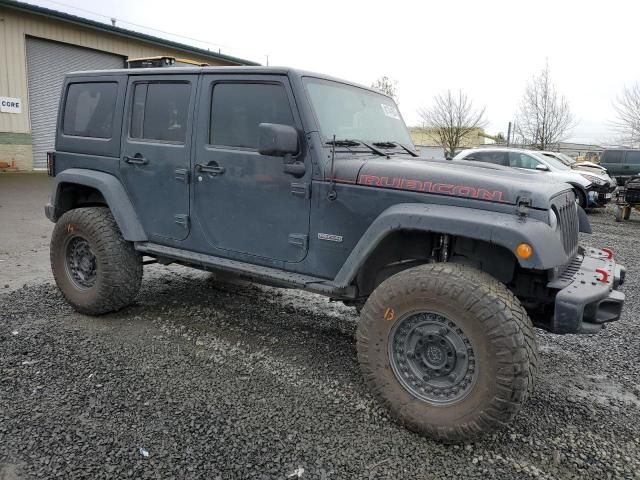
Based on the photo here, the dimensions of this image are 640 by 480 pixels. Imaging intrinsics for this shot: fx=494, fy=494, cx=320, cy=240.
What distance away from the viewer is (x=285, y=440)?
9.02 ft

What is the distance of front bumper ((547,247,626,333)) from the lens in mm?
2660

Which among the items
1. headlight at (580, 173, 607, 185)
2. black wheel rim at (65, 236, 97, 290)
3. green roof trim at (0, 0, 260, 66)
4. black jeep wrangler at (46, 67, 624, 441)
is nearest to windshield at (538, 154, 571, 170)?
headlight at (580, 173, 607, 185)

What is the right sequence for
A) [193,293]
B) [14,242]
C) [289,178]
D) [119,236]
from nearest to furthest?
1. [289,178]
2. [119,236]
3. [193,293]
4. [14,242]

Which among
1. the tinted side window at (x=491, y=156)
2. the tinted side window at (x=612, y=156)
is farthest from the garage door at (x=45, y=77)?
the tinted side window at (x=612, y=156)

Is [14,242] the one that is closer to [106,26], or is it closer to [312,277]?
[312,277]

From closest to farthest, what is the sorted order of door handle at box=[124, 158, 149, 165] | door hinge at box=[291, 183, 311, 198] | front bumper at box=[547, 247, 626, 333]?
front bumper at box=[547, 247, 626, 333] < door hinge at box=[291, 183, 311, 198] < door handle at box=[124, 158, 149, 165]

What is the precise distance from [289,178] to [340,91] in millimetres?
885

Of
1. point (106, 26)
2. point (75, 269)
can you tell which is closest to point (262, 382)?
point (75, 269)

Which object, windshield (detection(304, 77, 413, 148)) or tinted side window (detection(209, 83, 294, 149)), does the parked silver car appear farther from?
tinted side window (detection(209, 83, 294, 149))

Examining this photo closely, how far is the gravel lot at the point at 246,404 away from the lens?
2.57m

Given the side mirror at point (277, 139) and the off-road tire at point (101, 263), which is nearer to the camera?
the side mirror at point (277, 139)

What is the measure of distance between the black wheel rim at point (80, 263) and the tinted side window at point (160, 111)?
1.14m

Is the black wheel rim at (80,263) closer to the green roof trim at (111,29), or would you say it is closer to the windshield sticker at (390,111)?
the windshield sticker at (390,111)

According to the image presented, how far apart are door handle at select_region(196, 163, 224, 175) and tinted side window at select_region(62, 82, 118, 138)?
43.8 inches
